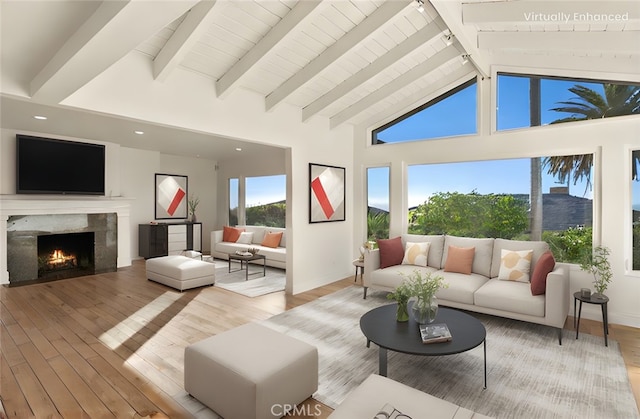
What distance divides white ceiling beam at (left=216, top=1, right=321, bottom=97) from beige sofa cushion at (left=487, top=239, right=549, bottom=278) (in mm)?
3597

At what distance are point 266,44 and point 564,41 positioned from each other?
3.19m

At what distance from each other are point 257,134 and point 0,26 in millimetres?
2614

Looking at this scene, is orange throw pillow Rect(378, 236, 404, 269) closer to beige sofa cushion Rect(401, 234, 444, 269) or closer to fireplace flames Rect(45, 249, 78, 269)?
beige sofa cushion Rect(401, 234, 444, 269)

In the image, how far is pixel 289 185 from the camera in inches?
194

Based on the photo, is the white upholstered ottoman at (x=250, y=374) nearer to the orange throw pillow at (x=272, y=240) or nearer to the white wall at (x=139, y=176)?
the orange throw pillow at (x=272, y=240)

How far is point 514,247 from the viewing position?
4141 millimetres

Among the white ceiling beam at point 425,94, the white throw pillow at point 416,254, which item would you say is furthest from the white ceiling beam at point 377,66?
the white throw pillow at point 416,254

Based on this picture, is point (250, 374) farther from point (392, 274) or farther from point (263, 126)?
point (263, 126)

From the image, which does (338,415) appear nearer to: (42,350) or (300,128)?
(42,350)

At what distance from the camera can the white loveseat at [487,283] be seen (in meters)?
3.27

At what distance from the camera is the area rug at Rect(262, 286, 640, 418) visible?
7.47 ft

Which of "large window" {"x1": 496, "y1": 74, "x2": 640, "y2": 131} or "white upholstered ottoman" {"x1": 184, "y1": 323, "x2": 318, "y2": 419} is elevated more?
"large window" {"x1": 496, "y1": 74, "x2": 640, "y2": 131}


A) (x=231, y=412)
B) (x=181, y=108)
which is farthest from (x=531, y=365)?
(x=181, y=108)

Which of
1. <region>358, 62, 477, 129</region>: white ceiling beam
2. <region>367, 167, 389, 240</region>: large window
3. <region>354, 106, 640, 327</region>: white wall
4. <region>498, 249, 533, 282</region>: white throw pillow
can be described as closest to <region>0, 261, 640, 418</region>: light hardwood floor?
<region>354, 106, 640, 327</region>: white wall
